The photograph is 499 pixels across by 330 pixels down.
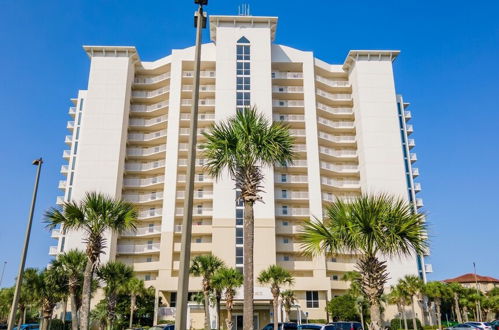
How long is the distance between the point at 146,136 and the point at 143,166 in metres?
5.37

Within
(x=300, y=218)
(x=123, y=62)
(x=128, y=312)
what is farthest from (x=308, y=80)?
(x=128, y=312)

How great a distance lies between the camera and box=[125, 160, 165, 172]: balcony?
213 feet

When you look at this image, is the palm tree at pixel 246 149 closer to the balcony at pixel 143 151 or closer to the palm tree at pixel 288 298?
the palm tree at pixel 288 298

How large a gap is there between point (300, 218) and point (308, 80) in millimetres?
22828

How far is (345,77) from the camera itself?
241 ft

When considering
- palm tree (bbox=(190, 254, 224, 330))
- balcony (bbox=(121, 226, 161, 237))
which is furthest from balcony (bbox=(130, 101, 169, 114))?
palm tree (bbox=(190, 254, 224, 330))

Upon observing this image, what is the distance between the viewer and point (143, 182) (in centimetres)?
6569

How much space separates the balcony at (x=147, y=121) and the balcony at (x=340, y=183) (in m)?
27.6

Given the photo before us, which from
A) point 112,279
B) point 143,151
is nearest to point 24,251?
point 112,279

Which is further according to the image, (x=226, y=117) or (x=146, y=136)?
(x=146, y=136)

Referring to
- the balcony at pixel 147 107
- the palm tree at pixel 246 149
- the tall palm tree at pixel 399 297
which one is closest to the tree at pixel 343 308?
the tall palm tree at pixel 399 297

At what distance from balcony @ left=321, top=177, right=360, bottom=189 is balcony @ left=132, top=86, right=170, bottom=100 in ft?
97.4

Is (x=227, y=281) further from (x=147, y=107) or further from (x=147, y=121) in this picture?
(x=147, y=107)

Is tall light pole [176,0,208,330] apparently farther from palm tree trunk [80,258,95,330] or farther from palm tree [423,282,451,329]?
palm tree [423,282,451,329]
